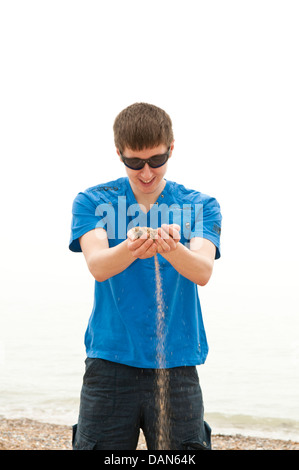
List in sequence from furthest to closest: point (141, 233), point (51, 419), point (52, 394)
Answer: point (52, 394) → point (51, 419) → point (141, 233)

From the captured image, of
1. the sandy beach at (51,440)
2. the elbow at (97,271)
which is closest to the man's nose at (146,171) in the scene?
the elbow at (97,271)

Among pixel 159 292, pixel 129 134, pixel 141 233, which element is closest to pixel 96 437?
pixel 159 292

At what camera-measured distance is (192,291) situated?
3383 mm

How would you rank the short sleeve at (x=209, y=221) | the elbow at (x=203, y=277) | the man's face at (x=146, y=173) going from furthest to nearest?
1. the short sleeve at (x=209, y=221)
2. the man's face at (x=146, y=173)
3. the elbow at (x=203, y=277)

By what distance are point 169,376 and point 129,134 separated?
1.44 m

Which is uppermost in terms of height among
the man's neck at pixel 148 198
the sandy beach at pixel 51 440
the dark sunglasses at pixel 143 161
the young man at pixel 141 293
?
the dark sunglasses at pixel 143 161

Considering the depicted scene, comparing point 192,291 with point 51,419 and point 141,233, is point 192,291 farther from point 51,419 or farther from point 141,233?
point 51,419

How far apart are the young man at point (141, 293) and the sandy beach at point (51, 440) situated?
4345 mm

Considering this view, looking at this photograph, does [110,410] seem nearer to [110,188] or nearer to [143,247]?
[143,247]

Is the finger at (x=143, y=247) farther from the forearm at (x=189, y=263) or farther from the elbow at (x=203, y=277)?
the elbow at (x=203, y=277)

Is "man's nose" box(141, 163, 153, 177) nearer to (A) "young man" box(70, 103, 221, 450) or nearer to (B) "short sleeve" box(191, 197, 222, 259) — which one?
(A) "young man" box(70, 103, 221, 450)

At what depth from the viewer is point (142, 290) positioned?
3291mm

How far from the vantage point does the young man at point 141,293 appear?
315 centimetres

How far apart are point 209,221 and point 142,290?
63 cm
